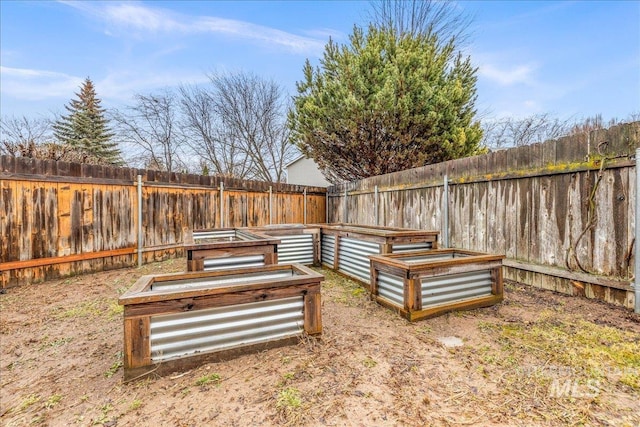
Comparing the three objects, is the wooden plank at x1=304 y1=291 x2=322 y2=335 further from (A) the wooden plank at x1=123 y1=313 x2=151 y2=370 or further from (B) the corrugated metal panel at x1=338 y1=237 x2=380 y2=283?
(B) the corrugated metal panel at x1=338 y1=237 x2=380 y2=283

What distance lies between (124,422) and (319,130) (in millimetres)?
6980

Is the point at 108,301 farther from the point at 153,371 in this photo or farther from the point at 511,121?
the point at 511,121

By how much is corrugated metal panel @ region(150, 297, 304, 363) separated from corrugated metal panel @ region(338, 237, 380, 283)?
1.89m

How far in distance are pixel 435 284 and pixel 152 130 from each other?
1492 cm

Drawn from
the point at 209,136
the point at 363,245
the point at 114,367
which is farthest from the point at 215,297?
the point at 209,136

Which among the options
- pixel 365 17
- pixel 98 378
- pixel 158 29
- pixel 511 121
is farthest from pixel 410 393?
pixel 511 121

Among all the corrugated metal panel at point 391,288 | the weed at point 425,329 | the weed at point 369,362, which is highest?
the corrugated metal panel at point 391,288

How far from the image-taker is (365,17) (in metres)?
9.42

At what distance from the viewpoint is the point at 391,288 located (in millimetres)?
2959

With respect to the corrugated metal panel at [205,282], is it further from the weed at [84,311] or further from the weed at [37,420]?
the weed at [84,311]

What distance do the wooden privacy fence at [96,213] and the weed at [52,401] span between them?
11.1 feet

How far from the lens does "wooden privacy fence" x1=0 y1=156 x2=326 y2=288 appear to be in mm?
3846

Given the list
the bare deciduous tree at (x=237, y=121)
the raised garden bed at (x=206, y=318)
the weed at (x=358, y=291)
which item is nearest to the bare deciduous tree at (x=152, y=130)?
the bare deciduous tree at (x=237, y=121)

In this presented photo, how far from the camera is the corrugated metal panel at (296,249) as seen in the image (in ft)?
16.1
